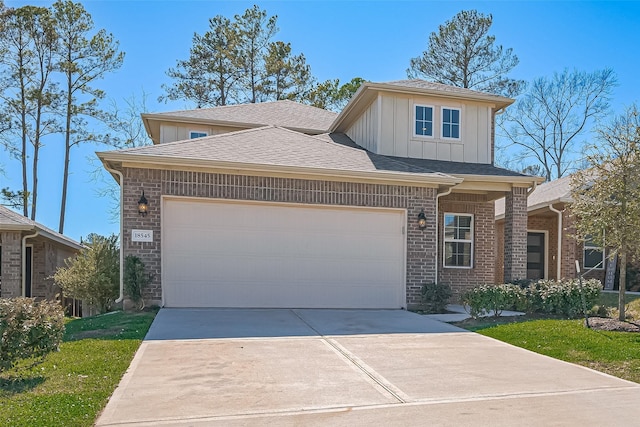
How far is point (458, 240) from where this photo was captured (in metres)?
13.5

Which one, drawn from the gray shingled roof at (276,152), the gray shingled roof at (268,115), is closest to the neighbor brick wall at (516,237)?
the gray shingled roof at (276,152)

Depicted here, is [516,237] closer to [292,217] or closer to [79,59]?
[292,217]

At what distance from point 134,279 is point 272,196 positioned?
2937 mm

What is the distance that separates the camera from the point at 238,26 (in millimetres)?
27125

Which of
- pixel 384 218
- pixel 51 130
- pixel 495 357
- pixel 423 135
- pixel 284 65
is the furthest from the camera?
pixel 284 65

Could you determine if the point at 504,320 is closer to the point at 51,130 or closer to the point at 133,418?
the point at 133,418

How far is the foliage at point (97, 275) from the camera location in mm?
10148

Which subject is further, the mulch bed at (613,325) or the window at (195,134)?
the window at (195,134)

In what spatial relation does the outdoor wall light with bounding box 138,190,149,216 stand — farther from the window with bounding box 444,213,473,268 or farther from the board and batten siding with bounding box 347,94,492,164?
the window with bounding box 444,213,473,268

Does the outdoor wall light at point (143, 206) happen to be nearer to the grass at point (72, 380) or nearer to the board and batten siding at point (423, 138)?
the grass at point (72, 380)

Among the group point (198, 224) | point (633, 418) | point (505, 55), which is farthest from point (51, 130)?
point (633, 418)

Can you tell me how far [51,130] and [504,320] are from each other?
76.0 feet

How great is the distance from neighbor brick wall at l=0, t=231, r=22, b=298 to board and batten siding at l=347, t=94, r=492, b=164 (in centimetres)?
918

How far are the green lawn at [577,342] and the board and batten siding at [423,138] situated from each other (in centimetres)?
555
